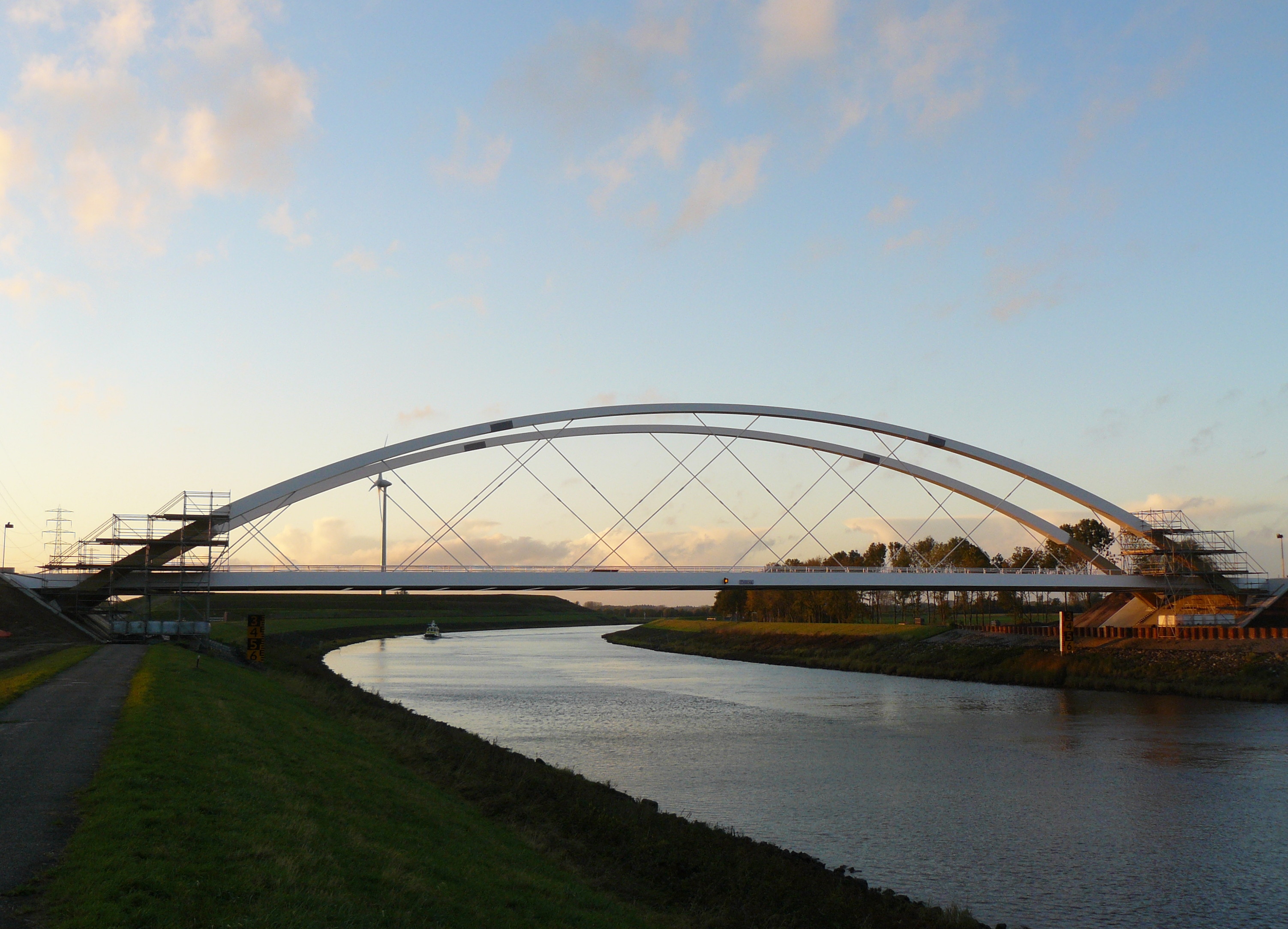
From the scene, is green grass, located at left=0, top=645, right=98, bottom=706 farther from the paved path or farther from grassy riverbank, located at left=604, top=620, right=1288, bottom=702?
grassy riverbank, located at left=604, top=620, right=1288, bottom=702

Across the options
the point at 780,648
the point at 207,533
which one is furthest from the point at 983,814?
the point at 780,648

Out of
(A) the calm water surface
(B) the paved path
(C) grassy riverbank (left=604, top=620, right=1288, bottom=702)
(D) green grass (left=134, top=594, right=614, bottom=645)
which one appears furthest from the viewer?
(D) green grass (left=134, top=594, right=614, bottom=645)

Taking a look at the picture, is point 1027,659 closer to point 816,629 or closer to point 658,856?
point 816,629

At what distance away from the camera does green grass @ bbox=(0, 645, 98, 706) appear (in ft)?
66.6

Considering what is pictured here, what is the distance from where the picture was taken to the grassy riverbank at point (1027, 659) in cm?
4350

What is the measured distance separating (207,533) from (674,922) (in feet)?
127

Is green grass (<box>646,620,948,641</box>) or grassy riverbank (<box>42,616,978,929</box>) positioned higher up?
grassy riverbank (<box>42,616,978,929</box>)

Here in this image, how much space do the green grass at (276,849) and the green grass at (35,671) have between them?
11.2 ft

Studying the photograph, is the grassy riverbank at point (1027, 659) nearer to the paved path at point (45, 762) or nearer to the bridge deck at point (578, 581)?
the bridge deck at point (578, 581)

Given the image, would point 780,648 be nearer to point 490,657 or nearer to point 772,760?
point 490,657

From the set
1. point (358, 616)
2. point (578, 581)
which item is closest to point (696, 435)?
point (578, 581)

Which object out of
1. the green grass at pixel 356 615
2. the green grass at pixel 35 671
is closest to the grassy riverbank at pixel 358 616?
the green grass at pixel 356 615

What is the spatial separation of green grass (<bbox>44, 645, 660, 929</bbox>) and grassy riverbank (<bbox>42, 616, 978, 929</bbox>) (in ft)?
0.10

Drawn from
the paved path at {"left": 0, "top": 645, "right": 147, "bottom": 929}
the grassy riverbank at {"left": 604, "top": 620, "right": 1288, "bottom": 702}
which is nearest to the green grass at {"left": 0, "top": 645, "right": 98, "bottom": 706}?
the paved path at {"left": 0, "top": 645, "right": 147, "bottom": 929}
